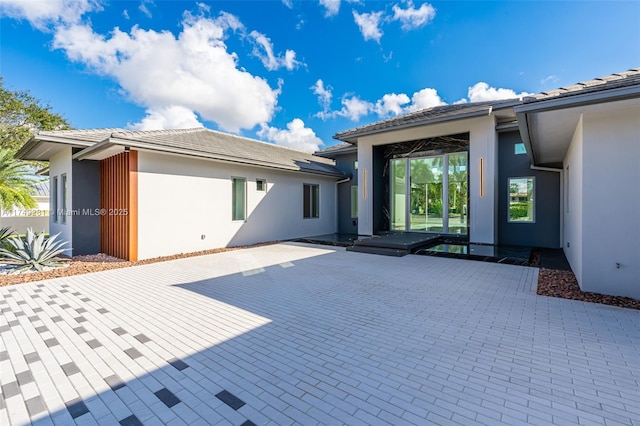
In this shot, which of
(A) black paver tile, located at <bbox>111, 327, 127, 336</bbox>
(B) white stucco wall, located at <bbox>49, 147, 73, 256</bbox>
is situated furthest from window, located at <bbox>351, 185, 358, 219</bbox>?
(A) black paver tile, located at <bbox>111, 327, 127, 336</bbox>

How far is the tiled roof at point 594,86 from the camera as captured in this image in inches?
159

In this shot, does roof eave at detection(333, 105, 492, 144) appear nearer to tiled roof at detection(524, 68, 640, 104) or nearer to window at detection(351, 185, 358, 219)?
window at detection(351, 185, 358, 219)

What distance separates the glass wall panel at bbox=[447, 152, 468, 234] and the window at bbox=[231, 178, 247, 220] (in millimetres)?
8397

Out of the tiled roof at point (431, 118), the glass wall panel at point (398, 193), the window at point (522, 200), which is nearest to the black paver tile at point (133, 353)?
the tiled roof at point (431, 118)

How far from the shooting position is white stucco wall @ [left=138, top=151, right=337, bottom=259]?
8555 mm

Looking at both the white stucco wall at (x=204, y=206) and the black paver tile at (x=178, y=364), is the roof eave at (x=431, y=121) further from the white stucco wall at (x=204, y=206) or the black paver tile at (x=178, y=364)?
the black paver tile at (x=178, y=364)

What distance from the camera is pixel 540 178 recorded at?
10164mm

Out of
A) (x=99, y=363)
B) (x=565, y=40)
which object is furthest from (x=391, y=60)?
(x=99, y=363)

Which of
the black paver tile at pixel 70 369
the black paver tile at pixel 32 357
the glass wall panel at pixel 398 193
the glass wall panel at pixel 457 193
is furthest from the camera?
the glass wall panel at pixel 398 193

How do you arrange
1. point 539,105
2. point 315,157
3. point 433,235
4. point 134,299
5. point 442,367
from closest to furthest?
point 442,367, point 539,105, point 134,299, point 433,235, point 315,157

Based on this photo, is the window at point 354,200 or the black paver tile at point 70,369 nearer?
the black paver tile at point 70,369

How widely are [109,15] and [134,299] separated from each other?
451 inches

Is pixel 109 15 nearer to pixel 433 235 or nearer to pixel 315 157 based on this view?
pixel 315 157

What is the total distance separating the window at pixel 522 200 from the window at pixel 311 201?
823 cm
